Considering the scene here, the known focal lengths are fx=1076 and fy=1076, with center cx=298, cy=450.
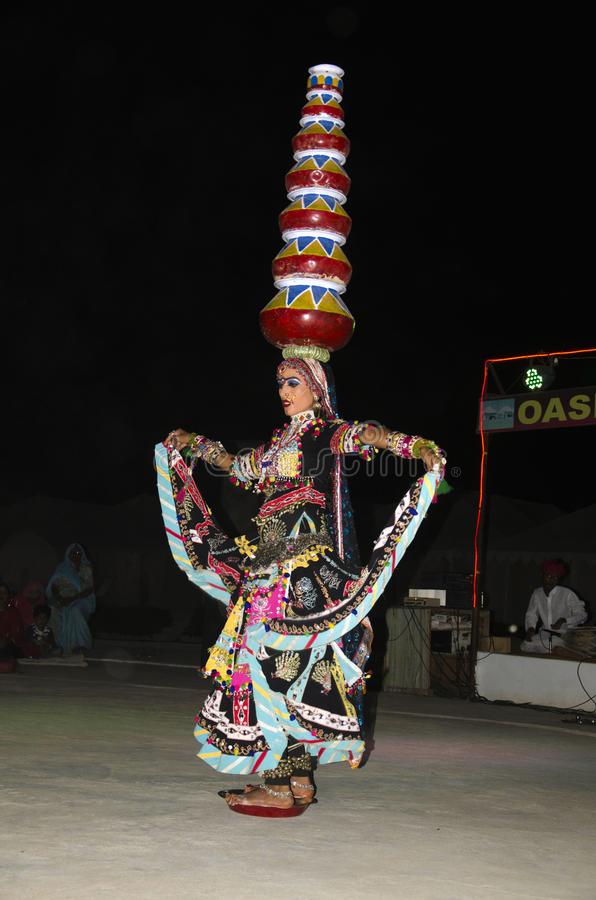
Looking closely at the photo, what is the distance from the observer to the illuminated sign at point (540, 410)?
29.1 feet

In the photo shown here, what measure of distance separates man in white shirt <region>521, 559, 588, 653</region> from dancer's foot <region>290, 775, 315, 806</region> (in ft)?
19.0

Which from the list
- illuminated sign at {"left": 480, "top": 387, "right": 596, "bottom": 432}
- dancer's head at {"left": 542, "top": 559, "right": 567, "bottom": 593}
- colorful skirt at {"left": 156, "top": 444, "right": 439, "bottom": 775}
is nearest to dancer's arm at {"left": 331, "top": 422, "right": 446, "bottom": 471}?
colorful skirt at {"left": 156, "top": 444, "right": 439, "bottom": 775}

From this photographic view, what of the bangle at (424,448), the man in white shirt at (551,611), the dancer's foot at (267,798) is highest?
the bangle at (424,448)

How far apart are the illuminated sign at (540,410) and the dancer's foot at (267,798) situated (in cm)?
511

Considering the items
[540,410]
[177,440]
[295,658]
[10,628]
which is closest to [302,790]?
[295,658]

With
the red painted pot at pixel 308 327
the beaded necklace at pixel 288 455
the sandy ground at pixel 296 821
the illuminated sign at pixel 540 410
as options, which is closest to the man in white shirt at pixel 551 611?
the illuminated sign at pixel 540 410

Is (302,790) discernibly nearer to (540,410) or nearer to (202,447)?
(202,447)

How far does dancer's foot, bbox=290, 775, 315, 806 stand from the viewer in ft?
15.2

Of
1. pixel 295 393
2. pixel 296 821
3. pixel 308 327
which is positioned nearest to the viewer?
pixel 296 821

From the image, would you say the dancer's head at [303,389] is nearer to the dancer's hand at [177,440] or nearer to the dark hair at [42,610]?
the dancer's hand at [177,440]

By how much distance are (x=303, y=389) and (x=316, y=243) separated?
803 mm

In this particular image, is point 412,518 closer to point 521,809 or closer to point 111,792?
point 521,809

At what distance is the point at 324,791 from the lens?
5.16m

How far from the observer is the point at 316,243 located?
17.4ft
